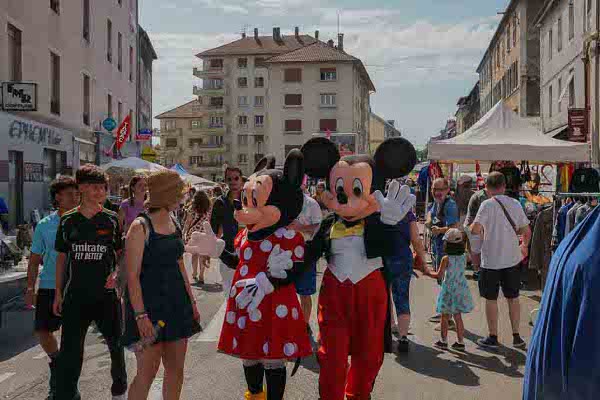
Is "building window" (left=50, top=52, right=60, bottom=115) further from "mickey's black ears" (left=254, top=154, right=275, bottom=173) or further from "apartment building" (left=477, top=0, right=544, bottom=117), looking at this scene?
"apartment building" (left=477, top=0, right=544, bottom=117)

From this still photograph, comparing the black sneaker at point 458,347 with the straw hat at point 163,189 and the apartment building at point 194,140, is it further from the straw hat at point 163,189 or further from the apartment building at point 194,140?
the apartment building at point 194,140

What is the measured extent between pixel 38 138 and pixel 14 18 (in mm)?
3509

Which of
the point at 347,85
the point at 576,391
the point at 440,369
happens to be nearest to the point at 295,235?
the point at 440,369

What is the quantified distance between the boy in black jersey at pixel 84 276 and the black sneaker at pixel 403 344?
309cm

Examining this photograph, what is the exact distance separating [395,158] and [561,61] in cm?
2567

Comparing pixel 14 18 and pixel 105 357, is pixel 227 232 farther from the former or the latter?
pixel 14 18

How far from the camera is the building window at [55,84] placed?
21.5 metres

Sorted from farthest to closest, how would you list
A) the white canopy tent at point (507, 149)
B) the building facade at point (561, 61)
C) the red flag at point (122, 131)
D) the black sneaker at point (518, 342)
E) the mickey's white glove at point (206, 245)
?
1. the red flag at point (122, 131)
2. the building facade at point (561, 61)
3. the white canopy tent at point (507, 149)
4. the black sneaker at point (518, 342)
5. the mickey's white glove at point (206, 245)

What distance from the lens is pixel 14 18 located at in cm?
1781

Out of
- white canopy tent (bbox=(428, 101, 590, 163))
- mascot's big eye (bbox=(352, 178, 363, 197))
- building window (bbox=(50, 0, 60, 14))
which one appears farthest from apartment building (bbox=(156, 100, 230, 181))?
mascot's big eye (bbox=(352, 178, 363, 197))

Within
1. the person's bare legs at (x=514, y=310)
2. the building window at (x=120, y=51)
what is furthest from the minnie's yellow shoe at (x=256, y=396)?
the building window at (x=120, y=51)

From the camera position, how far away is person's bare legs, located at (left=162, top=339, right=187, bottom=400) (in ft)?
14.2

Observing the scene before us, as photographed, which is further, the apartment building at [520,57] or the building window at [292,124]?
the building window at [292,124]

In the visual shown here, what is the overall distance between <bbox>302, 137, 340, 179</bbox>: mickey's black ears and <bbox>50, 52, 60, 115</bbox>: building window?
61.1ft
